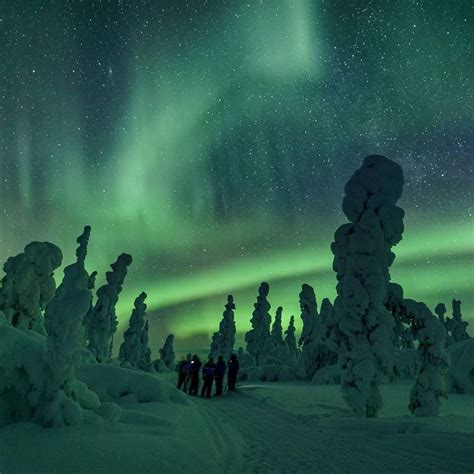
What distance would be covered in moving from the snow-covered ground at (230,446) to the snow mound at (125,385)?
0.48 metres

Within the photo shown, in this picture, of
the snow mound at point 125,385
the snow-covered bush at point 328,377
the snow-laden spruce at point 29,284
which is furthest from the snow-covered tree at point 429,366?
the snow-laden spruce at point 29,284

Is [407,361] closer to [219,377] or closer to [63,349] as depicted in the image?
[219,377]

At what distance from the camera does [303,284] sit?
120ft

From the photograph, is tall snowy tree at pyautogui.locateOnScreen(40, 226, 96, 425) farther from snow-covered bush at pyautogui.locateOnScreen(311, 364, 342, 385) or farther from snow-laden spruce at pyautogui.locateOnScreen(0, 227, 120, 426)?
snow-covered bush at pyautogui.locateOnScreen(311, 364, 342, 385)

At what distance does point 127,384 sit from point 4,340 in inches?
203

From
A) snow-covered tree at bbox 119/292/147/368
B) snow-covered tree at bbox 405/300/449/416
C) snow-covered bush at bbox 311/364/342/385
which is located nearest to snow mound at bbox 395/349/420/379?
snow-covered bush at bbox 311/364/342/385

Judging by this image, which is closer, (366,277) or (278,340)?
(366,277)

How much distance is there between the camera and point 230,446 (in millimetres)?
8188

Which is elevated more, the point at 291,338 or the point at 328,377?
the point at 291,338

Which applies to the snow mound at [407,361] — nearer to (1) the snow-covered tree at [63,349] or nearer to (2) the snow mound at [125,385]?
(2) the snow mound at [125,385]

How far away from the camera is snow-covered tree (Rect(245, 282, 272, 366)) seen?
165 ft

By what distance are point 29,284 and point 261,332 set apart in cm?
3609

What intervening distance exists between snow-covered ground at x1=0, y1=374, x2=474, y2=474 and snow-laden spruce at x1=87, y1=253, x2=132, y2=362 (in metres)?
26.9

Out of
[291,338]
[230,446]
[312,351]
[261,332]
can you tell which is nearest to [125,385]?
[230,446]
